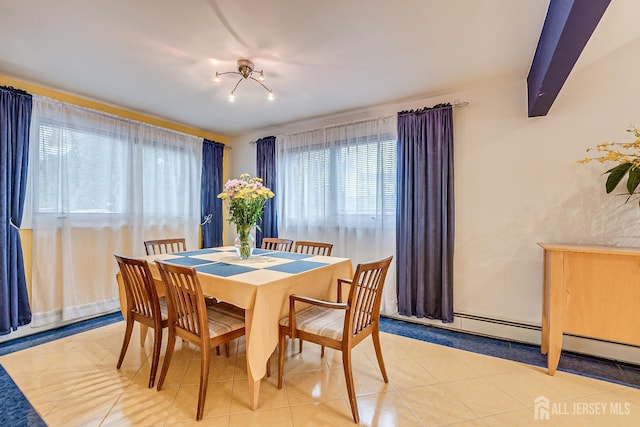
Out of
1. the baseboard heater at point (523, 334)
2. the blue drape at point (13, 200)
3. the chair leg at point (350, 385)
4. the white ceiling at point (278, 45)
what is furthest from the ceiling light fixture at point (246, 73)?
the baseboard heater at point (523, 334)

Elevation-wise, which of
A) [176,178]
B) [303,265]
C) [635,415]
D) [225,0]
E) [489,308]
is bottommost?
[635,415]

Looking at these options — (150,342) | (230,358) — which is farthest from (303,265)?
(150,342)

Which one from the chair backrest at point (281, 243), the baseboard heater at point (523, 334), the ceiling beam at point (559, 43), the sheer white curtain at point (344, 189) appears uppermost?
the ceiling beam at point (559, 43)

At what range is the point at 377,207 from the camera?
338 centimetres

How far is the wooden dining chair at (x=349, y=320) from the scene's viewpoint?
5.49ft

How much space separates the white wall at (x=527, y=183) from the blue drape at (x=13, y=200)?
12.9 feet

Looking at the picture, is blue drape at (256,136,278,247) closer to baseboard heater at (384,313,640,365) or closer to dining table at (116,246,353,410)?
dining table at (116,246,353,410)

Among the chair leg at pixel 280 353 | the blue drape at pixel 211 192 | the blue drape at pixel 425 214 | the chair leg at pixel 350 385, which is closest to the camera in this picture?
the chair leg at pixel 350 385

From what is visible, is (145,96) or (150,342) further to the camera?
(145,96)

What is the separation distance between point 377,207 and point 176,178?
276 cm

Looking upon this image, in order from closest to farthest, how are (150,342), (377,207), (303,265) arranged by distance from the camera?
(303,265)
(150,342)
(377,207)

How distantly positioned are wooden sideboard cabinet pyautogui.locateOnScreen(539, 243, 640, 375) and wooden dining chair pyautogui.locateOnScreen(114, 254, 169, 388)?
110 inches

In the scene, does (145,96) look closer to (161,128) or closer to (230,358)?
(161,128)

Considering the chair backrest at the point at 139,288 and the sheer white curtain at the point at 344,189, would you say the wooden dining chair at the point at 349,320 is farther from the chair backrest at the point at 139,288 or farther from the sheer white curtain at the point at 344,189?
the sheer white curtain at the point at 344,189
